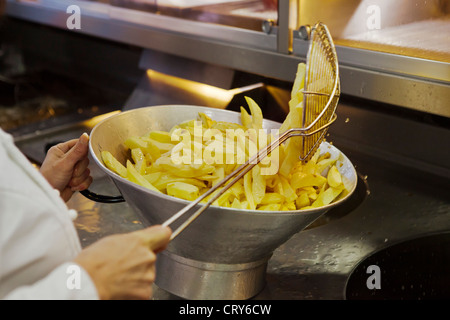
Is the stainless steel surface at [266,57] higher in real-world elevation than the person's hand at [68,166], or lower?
higher

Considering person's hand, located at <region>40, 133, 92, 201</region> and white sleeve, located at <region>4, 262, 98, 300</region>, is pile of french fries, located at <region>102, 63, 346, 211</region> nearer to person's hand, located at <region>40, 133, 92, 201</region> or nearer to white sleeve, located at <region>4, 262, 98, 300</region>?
person's hand, located at <region>40, 133, 92, 201</region>

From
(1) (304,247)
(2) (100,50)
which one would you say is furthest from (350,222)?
(2) (100,50)

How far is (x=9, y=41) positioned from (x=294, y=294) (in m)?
3.09

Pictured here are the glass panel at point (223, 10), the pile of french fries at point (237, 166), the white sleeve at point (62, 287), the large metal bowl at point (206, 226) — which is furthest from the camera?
the glass panel at point (223, 10)

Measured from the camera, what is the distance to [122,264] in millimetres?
718

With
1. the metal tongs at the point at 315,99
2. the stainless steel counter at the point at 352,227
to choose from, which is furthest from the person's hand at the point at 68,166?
the metal tongs at the point at 315,99

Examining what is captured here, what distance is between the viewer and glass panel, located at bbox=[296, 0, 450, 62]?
4.75 feet

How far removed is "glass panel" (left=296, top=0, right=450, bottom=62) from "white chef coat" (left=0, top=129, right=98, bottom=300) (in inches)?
45.1

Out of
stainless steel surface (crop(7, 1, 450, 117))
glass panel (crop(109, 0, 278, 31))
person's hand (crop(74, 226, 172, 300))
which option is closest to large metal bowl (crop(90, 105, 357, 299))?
person's hand (crop(74, 226, 172, 300))

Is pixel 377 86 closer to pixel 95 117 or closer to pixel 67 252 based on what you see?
pixel 67 252

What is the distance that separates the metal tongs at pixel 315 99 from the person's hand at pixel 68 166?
13.8 inches

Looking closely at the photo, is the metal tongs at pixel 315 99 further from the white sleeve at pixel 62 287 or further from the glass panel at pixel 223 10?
the glass panel at pixel 223 10

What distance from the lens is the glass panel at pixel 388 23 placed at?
4.75 ft

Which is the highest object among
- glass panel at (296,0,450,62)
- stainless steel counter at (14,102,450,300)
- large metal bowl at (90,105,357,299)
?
glass panel at (296,0,450,62)
